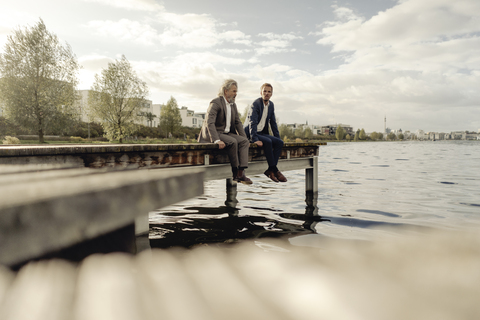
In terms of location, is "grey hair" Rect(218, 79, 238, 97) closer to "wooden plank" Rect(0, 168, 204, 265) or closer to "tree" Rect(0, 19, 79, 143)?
"wooden plank" Rect(0, 168, 204, 265)

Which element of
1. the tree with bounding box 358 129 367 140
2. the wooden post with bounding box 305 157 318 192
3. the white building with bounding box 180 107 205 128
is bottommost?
the wooden post with bounding box 305 157 318 192

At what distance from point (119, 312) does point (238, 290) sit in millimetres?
2090

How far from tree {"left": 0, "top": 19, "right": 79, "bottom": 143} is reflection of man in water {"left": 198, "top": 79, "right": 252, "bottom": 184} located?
33526mm

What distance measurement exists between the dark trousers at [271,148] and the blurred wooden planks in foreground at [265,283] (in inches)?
83.2

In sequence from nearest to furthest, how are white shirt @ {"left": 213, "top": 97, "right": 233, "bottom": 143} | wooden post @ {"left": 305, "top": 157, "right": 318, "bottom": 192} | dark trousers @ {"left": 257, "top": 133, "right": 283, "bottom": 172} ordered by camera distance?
white shirt @ {"left": 213, "top": 97, "right": 233, "bottom": 143} < dark trousers @ {"left": 257, "top": 133, "right": 283, "bottom": 172} < wooden post @ {"left": 305, "top": 157, "right": 318, "bottom": 192}

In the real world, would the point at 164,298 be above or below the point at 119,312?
below

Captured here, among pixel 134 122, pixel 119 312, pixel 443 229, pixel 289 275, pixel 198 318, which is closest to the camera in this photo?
pixel 119 312

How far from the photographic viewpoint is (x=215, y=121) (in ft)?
21.1

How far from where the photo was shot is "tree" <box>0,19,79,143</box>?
3241 cm

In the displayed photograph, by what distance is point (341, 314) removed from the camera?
123 inches

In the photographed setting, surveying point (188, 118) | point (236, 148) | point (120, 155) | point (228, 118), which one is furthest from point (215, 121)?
point (188, 118)

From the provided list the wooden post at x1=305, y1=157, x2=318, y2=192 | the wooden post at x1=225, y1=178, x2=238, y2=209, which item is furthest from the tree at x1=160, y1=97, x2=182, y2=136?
the wooden post at x1=305, y1=157, x2=318, y2=192

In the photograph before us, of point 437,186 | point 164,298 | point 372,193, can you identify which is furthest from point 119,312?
point 437,186

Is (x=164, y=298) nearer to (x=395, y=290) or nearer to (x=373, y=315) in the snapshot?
(x=373, y=315)
